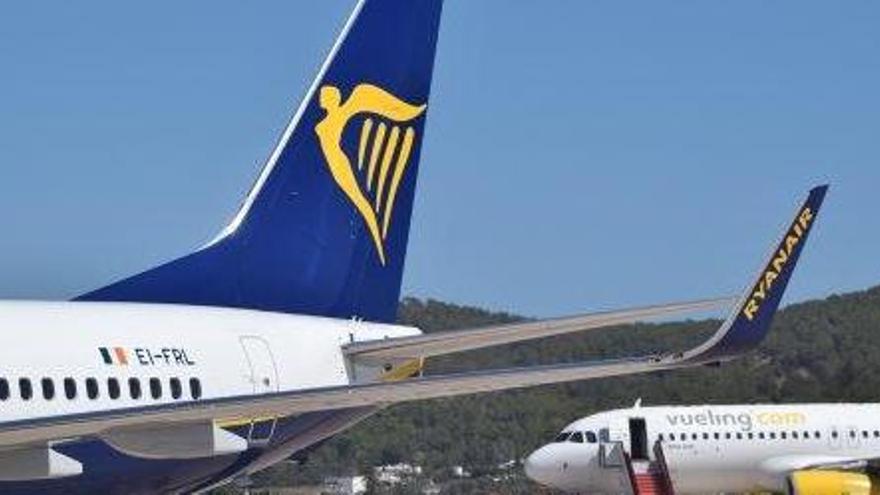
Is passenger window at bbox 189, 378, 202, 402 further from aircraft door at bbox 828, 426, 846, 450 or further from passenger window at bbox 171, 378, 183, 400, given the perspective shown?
aircraft door at bbox 828, 426, 846, 450

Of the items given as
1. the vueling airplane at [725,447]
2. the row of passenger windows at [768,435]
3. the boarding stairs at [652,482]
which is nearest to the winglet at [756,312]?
the boarding stairs at [652,482]

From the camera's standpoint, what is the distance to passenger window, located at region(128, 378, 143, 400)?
1977 cm

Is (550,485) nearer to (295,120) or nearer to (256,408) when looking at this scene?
(295,120)

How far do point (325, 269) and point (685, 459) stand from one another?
31282mm

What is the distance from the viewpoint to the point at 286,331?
2202cm

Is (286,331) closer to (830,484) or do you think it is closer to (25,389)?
(25,389)

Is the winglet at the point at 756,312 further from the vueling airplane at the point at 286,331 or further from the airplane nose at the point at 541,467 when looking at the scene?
the airplane nose at the point at 541,467

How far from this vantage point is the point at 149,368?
2009 centimetres

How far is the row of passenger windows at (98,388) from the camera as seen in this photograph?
18.5m

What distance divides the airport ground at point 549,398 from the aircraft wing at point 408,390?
39268 millimetres

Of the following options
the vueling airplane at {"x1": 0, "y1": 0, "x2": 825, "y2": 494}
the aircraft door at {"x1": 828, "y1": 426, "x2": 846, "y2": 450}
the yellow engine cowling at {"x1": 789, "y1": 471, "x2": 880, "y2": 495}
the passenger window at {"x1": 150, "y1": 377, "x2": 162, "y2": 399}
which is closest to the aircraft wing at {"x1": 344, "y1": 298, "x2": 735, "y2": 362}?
the vueling airplane at {"x1": 0, "y1": 0, "x2": 825, "y2": 494}

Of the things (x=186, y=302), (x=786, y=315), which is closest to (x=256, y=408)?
(x=186, y=302)

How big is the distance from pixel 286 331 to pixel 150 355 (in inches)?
85.7

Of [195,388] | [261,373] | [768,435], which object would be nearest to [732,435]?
[768,435]
